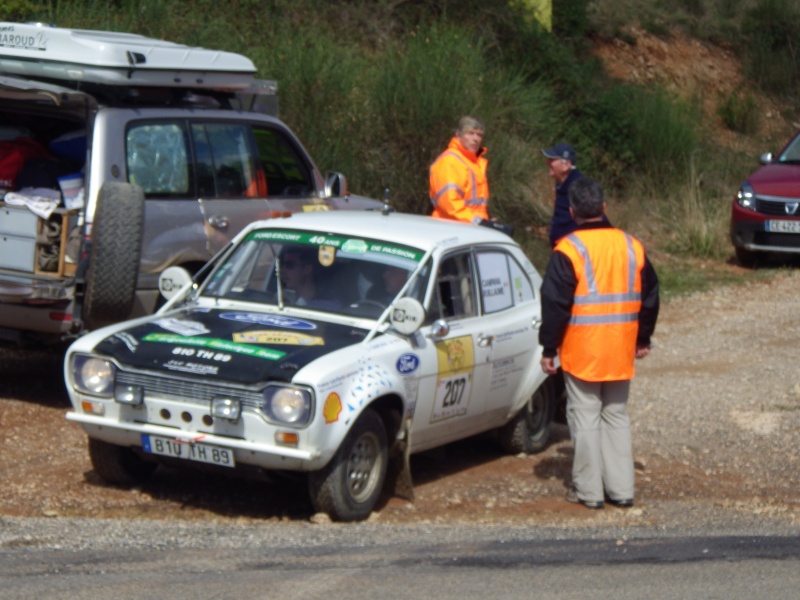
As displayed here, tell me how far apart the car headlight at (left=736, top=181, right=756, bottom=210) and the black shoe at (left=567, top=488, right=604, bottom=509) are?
34.4 ft

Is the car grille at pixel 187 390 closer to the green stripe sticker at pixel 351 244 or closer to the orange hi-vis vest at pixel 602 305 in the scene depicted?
the green stripe sticker at pixel 351 244

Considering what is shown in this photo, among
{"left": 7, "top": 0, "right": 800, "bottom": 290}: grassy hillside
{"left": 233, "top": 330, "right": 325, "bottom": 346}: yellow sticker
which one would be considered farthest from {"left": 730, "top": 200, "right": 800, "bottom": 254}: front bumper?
{"left": 233, "top": 330, "right": 325, "bottom": 346}: yellow sticker

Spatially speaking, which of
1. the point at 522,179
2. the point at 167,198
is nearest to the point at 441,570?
the point at 167,198

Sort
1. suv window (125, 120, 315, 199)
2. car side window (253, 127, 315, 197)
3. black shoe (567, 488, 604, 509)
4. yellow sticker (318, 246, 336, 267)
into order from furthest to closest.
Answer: car side window (253, 127, 315, 197)
suv window (125, 120, 315, 199)
yellow sticker (318, 246, 336, 267)
black shoe (567, 488, 604, 509)

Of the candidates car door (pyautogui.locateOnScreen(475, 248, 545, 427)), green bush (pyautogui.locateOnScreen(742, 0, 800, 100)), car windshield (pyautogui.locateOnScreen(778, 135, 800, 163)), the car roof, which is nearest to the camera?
the car roof

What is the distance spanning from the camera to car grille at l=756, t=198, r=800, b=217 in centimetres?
1711

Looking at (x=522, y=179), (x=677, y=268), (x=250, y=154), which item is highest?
(x=250, y=154)

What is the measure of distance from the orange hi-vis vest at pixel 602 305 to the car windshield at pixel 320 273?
3.03ft

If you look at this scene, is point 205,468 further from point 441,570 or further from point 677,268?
point 677,268

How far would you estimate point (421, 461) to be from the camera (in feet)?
28.8

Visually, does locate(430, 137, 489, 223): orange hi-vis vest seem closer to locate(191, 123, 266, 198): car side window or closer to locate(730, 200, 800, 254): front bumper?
locate(191, 123, 266, 198): car side window

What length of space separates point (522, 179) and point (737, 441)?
7761 mm

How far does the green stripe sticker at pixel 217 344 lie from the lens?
6750mm

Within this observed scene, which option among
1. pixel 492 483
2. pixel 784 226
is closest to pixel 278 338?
pixel 492 483
